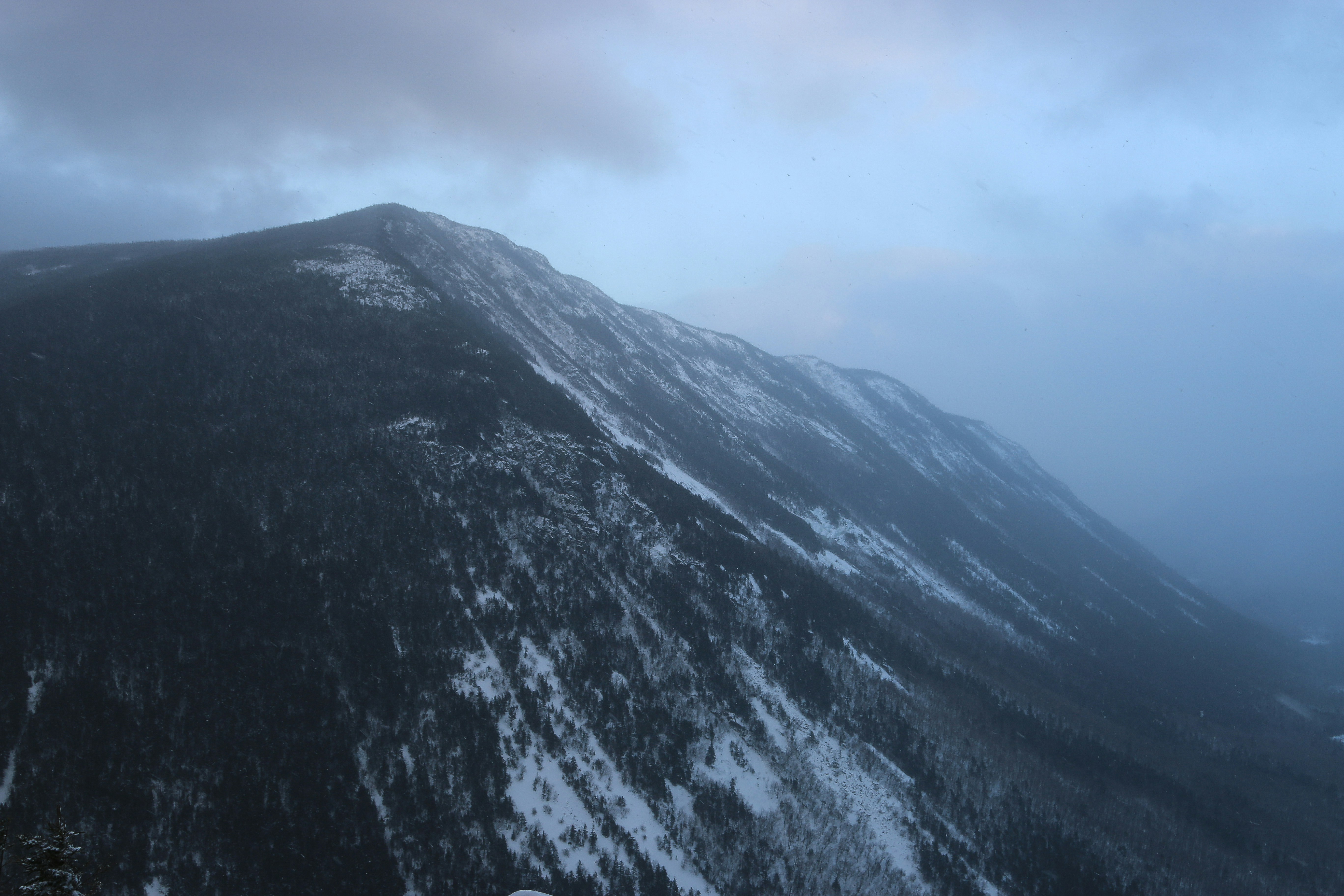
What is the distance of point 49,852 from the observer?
2130 centimetres

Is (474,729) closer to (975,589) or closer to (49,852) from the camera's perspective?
(49,852)

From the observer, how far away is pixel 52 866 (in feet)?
71.1

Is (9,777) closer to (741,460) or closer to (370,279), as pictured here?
(370,279)

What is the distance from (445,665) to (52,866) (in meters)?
39.3

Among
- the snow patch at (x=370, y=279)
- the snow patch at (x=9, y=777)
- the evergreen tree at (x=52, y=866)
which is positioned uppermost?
the snow patch at (x=370, y=279)

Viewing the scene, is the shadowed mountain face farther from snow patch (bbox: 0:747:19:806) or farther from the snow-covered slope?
the snow-covered slope

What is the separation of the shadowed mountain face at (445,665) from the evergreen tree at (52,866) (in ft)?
94.5

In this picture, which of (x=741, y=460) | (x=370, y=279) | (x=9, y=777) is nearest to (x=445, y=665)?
(x=9, y=777)

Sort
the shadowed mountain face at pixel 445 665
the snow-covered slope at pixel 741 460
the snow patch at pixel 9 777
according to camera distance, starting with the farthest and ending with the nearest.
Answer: the snow-covered slope at pixel 741 460 < the shadowed mountain face at pixel 445 665 < the snow patch at pixel 9 777

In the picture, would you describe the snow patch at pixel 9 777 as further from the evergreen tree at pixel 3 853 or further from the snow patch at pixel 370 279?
the snow patch at pixel 370 279

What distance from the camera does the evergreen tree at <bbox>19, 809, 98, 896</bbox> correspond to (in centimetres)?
2122

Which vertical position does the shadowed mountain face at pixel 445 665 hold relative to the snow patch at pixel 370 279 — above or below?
below

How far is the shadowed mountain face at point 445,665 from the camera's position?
49406 millimetres

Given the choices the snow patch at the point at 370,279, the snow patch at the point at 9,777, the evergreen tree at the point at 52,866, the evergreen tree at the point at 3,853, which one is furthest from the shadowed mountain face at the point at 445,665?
the evergreen tree at the point at 52,866
